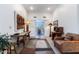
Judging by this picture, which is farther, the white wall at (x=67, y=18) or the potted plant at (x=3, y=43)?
the white wall at (x=67, y=18)

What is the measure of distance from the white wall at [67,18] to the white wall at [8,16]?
0.97 meters

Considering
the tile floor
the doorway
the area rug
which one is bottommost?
the area rug

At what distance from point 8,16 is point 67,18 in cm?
168

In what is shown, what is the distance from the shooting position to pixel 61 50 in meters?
3.13

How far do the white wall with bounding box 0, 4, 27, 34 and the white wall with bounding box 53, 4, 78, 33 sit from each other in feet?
3.19

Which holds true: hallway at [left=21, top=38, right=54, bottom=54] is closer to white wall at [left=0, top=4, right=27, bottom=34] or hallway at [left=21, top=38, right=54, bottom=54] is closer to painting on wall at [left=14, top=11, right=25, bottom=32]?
painting on wall at [left=14, top=11, right=25, bottom=32]

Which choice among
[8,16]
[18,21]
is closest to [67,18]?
[18,21]

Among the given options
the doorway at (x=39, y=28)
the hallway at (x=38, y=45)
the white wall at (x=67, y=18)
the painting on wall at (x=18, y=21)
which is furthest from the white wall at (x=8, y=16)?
the white wall at (x=67, y=18)

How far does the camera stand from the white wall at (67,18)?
3.39 metres

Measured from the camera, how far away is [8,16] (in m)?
3.20

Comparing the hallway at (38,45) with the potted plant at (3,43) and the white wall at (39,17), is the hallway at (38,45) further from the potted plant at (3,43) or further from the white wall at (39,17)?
the potted plant at (3,43)

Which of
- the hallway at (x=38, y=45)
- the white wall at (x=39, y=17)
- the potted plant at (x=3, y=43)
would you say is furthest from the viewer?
the white wall at (x=39, y=17)

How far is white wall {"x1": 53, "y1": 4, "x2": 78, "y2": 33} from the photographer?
339cm

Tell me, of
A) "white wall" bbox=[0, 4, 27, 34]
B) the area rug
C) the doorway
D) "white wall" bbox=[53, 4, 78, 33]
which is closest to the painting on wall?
"white wall" bbox=[0, 4, 27, 34]
